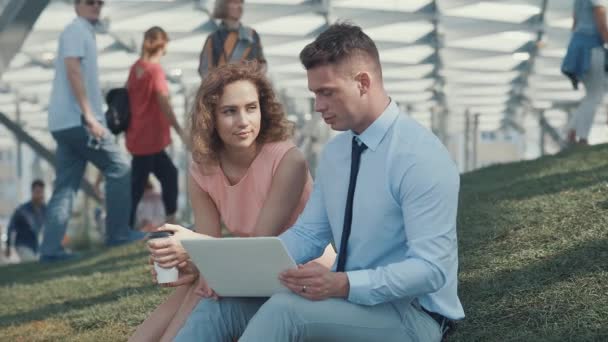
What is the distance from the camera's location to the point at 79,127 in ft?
28.4

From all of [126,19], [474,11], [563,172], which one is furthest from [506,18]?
[563,172]

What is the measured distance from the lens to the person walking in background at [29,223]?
1431 centimetres

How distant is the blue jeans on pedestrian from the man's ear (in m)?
5.37

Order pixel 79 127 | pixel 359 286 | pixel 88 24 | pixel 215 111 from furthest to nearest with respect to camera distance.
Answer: pixel 88 24
pixel 79 127
pixel 215 111
pixel 359 286

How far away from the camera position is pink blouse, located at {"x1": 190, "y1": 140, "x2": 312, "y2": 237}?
4461 mm

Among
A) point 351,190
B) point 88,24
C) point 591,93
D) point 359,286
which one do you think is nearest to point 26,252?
point 88,24

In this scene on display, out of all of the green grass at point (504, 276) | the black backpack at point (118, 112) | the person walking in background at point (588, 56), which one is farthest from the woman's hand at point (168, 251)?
the person walking in background at point (588, 56)

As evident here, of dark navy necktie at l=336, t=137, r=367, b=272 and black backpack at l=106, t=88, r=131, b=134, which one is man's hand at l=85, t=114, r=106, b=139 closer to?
black backpack at l=106, t=88, r=131, b=134

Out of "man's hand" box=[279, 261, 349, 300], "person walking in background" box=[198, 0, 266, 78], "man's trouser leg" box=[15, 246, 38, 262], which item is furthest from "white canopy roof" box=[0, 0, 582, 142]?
"man's hand" box=[279, 261, 349, 300]

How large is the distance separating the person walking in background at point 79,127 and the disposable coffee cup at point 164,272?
14.8 feet

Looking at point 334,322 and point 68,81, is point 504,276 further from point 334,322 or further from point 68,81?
point 68,81

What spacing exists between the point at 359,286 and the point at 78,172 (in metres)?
5.97

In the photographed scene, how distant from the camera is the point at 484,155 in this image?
109 ft

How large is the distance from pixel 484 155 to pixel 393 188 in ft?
98.8
